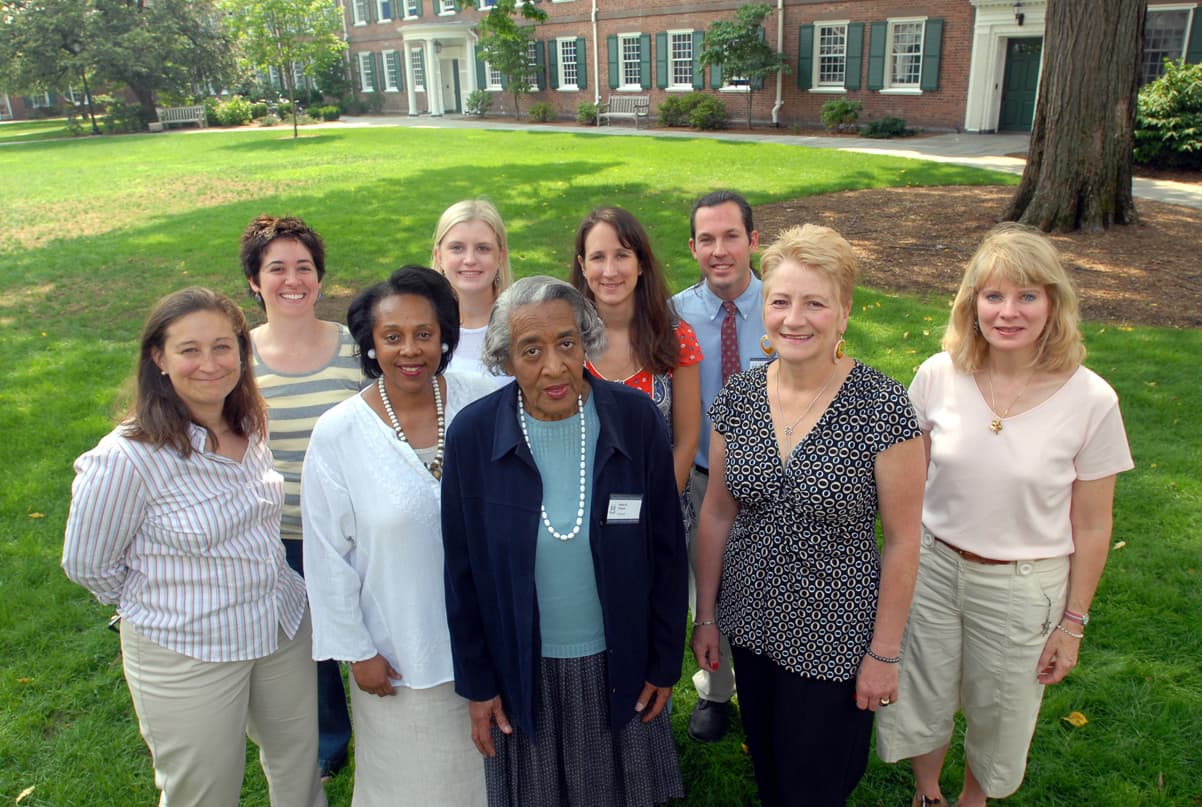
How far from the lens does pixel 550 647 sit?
7.59 feet

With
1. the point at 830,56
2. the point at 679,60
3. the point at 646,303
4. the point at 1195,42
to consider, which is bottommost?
the point at 646,303

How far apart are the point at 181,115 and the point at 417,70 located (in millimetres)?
11268

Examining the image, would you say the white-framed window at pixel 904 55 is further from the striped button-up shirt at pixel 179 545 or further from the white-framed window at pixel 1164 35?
the striped button-up shirt at pixel 179 545

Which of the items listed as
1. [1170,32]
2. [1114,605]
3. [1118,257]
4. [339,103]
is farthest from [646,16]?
[1114,605]

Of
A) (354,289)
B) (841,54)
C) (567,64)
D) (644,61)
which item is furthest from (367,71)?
(354,289)

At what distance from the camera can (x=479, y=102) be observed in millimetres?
35656

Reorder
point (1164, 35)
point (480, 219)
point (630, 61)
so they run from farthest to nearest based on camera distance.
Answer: point (630, 61) < point (1164, 35) < point (480, 219)

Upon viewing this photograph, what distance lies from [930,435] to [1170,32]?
879 inches

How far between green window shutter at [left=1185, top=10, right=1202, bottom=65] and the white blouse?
22.6 m

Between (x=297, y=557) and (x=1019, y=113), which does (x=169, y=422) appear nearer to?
(x=297, y=557)

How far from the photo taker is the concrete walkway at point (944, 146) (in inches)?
546

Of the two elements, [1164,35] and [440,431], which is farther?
[1164,35]

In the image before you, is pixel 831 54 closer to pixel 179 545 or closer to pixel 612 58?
pixel 612 58

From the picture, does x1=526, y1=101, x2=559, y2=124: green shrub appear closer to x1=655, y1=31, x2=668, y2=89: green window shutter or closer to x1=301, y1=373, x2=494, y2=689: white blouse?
x1=655, y1=31, x2=668, y2=89: green window shutter
